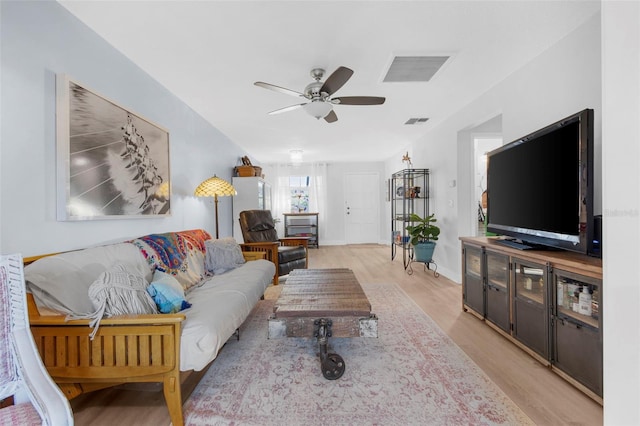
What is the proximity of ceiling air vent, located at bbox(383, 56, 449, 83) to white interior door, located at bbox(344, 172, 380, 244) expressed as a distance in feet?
16.3

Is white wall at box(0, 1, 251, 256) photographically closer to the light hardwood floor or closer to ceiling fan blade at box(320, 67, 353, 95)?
the light hardwood floor

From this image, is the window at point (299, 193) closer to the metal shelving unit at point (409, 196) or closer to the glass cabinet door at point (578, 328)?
the metal shelving unit at point (409, 196)

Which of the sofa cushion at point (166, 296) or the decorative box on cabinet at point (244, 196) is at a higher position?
the decorative box on cabinet at point (244, 196)

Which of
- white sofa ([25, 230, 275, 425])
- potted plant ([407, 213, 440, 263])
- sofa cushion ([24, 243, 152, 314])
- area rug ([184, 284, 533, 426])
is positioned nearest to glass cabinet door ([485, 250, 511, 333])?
area rug ([184, 284, 533, 426])

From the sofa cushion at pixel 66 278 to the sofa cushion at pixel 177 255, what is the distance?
0.38 m

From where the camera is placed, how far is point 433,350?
203 cm

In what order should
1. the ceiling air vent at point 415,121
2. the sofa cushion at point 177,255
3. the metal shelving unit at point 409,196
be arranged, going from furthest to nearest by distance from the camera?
the metal shelving unit at point 409,196 < the ceiling air vent at point 415,121 < the sofa cushion at point 177,255

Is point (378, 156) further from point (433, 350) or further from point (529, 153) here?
point (433, 350)

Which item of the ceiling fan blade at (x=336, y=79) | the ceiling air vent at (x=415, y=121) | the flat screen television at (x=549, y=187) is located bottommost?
the flat screen television at (x=549, y=187)

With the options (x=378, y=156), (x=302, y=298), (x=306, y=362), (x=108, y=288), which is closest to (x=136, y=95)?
(x=108, y=288)

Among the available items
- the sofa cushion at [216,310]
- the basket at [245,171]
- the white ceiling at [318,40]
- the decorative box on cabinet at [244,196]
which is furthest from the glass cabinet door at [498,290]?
the basket at [245,171]

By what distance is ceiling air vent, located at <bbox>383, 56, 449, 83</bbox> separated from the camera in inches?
92.0

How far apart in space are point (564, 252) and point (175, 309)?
8.04 ft

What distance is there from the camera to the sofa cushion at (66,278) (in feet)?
4.42
